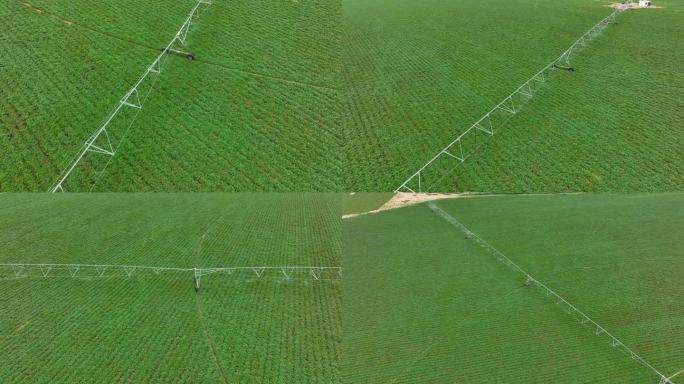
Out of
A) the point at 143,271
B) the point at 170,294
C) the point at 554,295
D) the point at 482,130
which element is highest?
the point at 482,130

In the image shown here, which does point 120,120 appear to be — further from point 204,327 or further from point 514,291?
point 514,291

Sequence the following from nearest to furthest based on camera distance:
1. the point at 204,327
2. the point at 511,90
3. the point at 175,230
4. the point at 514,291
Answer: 1. the point at 204,327
2. the point at 514,291
3. the point at 175,230
4. the point at 511,90

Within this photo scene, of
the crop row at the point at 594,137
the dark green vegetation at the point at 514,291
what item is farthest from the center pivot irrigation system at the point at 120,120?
the crop row at the point at 594,137

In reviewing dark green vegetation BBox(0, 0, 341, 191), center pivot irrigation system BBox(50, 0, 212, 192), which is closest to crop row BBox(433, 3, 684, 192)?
dark green vegetation BBox(0, 0, 341, 191)

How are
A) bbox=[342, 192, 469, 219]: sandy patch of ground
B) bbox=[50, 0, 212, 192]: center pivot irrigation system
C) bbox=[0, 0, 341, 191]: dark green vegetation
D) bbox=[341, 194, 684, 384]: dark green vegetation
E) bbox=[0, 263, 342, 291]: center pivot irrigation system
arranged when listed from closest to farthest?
bbox=[341, 194, 684, 384]: dark green vegetation → bbox=[0, 263, 342, 291]: center pivot irrigation system → bbox=[50, 0, 212, 192]: center pivot irrigation system → bbox=[0, 0, 341, 191]: dark green vegetation → bbox=[342, 192, 469, 219]: sandy patch of ground

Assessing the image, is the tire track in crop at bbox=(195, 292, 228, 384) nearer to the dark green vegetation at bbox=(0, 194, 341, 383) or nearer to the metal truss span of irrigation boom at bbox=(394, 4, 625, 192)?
the dark green vegetation at bbox=(0, 194, 341, 383)

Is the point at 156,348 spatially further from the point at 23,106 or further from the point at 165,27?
the point at 165,27

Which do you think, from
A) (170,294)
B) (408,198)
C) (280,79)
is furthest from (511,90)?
(170,294)
